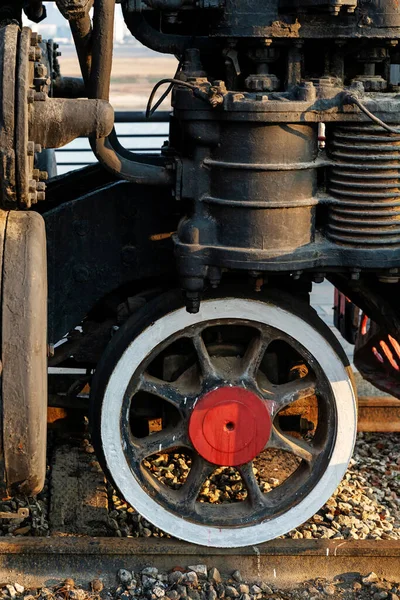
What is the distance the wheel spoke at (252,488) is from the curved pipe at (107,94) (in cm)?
116

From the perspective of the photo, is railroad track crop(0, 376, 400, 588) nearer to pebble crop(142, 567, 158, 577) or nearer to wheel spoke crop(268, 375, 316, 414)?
pebble crop(142, 567, 158, 577)

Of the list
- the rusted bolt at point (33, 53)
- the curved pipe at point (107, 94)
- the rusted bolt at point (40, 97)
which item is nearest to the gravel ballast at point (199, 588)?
the curved pipe at point (107, 94)

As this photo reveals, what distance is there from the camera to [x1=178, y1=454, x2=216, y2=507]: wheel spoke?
3.96 meters

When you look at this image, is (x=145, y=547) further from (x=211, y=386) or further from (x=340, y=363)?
(x=340, y=363)

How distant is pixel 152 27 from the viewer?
3795 mm

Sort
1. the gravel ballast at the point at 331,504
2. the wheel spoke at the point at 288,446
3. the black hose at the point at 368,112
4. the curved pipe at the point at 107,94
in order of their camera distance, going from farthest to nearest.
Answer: the gravel ballast at the point at 331,504, the wheel spoke at the point at 288,446, the curved pipe at the point at 107,94, the black hose at the point at 368,112

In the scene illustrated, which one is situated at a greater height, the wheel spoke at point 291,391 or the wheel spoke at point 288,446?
the wheel spoke at point 291,391

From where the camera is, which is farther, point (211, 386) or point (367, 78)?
point (211, 386)

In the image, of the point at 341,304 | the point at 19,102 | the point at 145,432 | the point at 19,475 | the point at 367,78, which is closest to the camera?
the point at 19,102

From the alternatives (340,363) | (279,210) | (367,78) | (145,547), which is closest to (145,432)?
(145,547)

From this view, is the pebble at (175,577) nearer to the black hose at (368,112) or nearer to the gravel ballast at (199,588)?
the gravel ballast at (199,588)

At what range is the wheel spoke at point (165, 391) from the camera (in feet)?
12.8

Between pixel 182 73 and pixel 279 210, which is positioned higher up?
pixel 182 73

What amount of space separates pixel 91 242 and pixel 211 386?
719 mm
